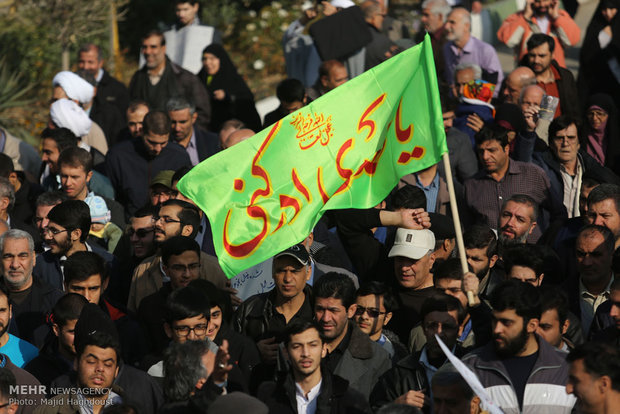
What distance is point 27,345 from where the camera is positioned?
944 cm

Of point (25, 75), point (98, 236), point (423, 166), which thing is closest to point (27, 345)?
point (98, 236)

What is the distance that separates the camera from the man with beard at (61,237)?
10.7m

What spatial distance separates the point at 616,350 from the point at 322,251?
3.79 m

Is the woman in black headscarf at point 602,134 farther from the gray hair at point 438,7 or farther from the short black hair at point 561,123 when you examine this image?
the gray hair at point 438,7

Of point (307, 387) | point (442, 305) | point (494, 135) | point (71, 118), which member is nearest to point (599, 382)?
point (442, 305)

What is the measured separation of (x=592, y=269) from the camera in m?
9.73

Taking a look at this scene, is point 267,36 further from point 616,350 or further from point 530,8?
point 616,350

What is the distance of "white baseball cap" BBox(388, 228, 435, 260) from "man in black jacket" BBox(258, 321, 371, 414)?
1.94 metres

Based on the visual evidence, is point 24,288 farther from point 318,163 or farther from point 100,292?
point 318,163

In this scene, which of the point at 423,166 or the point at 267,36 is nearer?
the point at 423,166

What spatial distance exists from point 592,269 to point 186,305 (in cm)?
309

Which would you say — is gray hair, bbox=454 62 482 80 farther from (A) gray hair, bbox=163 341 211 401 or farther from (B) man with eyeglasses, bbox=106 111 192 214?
(A) gray hair, bbox=163 341 211 401

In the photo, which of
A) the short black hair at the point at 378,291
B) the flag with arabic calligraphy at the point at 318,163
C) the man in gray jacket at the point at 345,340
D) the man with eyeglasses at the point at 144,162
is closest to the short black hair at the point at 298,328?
the man in gray jacket at the point at 345,340

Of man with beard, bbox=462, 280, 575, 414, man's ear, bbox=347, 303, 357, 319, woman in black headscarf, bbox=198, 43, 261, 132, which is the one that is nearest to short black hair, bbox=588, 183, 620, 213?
man's ear, bbox=347, 303, 357, 319
